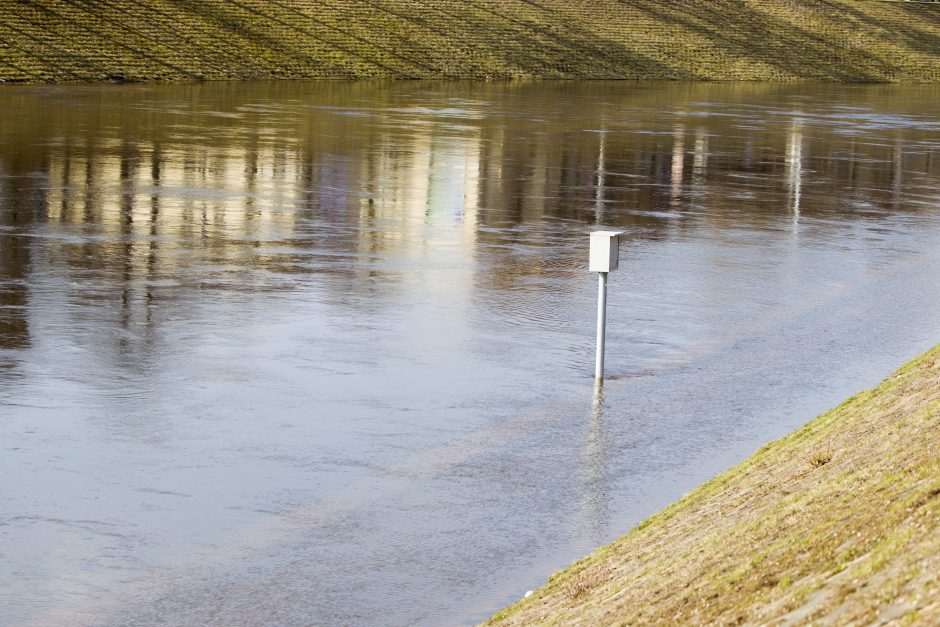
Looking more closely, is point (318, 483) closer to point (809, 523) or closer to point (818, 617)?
point (809, 523)

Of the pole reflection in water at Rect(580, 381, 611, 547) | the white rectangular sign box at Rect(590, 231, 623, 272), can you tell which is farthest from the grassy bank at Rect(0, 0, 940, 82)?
the pole reflection in water at Rect(580, 381, 611, 547)

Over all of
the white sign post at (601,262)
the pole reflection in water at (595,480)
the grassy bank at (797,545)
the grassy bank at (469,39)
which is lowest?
the pole reflection in water at (595,480)

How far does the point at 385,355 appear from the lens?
1249 cm

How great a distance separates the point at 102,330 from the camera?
13008mm

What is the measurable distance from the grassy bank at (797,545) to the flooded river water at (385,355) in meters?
0.60

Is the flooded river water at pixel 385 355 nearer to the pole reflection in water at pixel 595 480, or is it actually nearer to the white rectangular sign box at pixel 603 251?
the pole reflection in water at pixel 595 480

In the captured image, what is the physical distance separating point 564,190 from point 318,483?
593 inches

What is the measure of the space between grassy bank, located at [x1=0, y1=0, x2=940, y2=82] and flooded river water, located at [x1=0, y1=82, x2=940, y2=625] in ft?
77.1

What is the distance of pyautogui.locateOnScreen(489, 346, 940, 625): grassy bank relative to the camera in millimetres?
5070

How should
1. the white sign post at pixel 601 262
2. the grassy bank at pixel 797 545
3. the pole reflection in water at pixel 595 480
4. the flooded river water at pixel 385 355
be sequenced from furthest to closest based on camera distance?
the white sign post at pixel 601 262 → the pole reflection in water at pixel 595 480 → the flooded river water at pixel 385 355 → the grassy bank at pixel 797 545

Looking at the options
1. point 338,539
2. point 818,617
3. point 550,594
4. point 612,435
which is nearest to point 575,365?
point 612,435

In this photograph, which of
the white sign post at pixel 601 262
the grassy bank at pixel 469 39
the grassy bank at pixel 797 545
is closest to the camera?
the grassy bank at pixel 797 545

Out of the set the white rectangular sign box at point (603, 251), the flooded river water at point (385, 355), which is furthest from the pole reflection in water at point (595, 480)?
the white rectangular sign box at point (603, 251)

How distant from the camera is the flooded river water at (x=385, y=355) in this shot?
8.11 m
